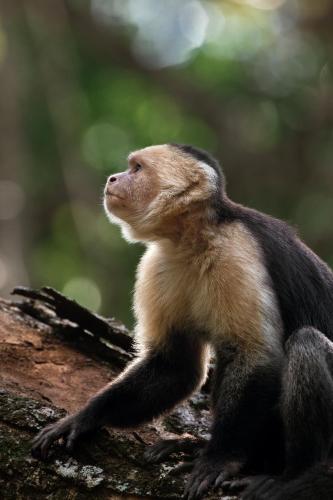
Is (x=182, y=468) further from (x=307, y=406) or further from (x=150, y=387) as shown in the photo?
(x=150, y=387)

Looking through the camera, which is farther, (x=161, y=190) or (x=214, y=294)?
(x=161, y=190)

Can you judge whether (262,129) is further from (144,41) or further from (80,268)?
(80,268)

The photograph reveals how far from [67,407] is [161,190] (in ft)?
6.55

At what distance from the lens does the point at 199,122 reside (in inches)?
771

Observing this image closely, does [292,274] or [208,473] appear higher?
[292,274]

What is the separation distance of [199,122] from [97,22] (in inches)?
134

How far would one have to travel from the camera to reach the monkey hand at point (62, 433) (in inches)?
210

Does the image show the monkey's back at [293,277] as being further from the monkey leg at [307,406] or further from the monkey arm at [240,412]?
the monkey leg at [307,406]

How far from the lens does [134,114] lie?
1978cm

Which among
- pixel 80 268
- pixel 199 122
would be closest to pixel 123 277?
pixel 80 268

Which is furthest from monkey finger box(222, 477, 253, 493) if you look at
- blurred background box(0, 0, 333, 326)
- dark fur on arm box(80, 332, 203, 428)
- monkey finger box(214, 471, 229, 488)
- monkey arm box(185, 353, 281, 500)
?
blurred background box(0, 0, 333, 326)

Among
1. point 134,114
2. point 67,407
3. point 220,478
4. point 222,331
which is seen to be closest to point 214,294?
point 222,331

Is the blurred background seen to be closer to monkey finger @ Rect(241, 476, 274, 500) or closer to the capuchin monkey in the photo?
the capuchin monkey

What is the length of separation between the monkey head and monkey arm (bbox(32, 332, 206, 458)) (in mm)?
975
